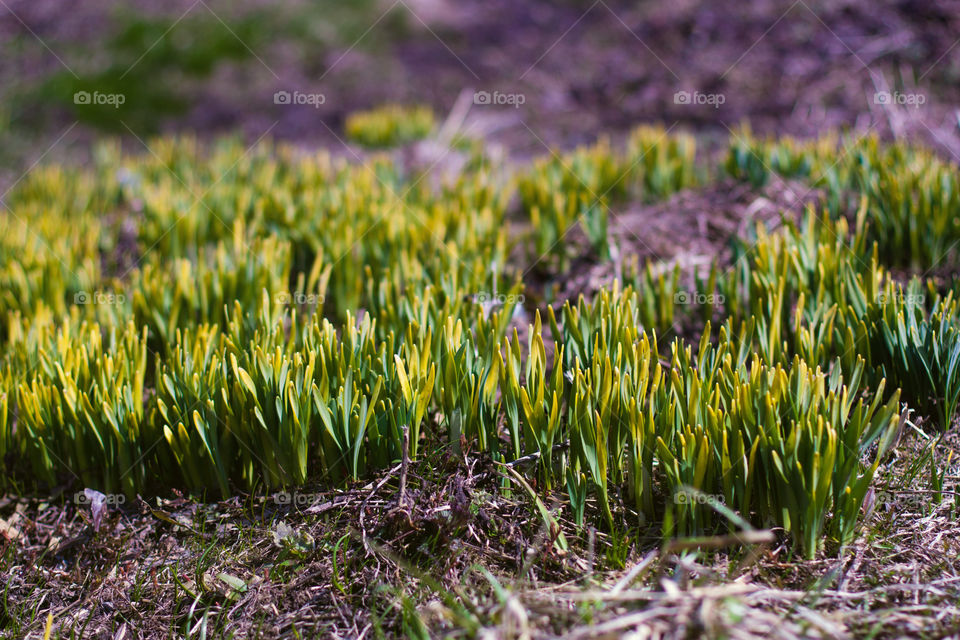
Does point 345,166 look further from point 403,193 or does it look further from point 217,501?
point 217,501

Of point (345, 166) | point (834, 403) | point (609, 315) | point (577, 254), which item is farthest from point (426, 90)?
point (834, 403)
